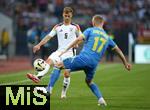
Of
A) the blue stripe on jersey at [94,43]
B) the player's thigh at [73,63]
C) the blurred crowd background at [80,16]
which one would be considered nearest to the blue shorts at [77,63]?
the player's thigh at [73,63]

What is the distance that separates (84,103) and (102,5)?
30238 millimetres

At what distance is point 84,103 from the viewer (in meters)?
14.8

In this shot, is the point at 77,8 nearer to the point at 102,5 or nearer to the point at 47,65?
the point at 102,5

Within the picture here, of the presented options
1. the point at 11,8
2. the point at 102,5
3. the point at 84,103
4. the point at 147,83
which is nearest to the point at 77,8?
the point at 102,5

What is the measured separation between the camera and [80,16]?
43.3 meters

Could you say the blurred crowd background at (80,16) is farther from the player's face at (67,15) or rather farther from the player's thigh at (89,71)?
the player's thigh at (89,71)
